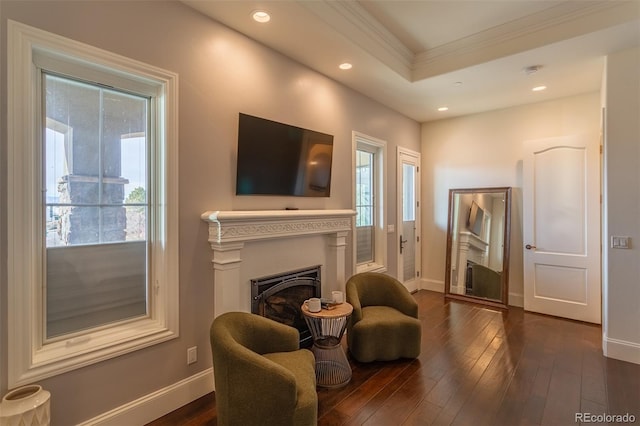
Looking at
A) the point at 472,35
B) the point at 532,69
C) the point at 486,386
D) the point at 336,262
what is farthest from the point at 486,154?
the point at 486,386

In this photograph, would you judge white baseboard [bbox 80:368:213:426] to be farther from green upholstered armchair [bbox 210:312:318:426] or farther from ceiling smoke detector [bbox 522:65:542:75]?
→ ceiling smoke detector [bbox 522:65:542:75]

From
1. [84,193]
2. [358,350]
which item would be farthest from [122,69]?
[358,350]

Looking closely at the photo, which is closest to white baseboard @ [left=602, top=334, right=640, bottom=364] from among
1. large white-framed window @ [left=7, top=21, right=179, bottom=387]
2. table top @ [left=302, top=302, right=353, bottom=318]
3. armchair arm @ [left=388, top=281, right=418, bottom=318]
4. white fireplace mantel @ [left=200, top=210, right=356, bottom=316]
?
armchair arm @ [left=388, top=281, right=418, bottom=318]

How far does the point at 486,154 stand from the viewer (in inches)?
198

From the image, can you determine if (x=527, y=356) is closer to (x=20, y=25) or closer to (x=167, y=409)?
(x=167, y=409)

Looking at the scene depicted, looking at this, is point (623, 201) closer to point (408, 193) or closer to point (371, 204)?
point (371, 204)

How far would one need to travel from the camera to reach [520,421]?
2.18m

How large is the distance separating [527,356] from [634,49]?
307 centimetres

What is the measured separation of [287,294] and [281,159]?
1.31 metres

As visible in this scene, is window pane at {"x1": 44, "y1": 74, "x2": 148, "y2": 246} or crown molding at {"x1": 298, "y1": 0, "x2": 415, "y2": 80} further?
crown molding at {"x1": 298, "y1": 0, "x2": 415, "y2": 80}

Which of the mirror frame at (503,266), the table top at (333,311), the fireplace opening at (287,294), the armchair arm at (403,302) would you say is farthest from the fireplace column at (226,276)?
the mirror frame at (503,266)

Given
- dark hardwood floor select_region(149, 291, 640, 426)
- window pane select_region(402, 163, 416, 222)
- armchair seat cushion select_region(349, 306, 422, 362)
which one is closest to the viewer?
dark hardwood floor select_region(149, 291, 640, 426)

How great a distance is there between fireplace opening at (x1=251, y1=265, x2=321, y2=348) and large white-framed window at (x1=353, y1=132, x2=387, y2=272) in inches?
44.2

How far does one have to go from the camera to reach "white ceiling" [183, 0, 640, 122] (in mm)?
2641
